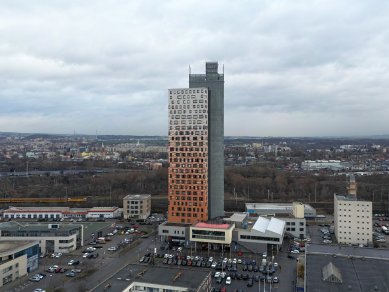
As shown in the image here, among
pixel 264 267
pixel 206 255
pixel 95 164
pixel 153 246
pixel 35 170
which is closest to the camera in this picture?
pixel 264 267

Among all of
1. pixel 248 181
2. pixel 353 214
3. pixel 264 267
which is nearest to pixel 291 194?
pixel 248 181

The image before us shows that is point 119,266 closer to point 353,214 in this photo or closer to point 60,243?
point 60,243

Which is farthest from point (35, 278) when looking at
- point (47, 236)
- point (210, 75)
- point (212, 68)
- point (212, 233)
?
point (212, 68)

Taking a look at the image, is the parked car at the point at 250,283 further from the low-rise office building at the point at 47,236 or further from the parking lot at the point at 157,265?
the low-rise office building at the point at 47,236

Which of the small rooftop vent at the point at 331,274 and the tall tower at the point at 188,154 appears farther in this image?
the tall tower at the point at 188,154

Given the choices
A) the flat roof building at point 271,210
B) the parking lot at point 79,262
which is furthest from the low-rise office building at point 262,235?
the parking lot at point 79,262

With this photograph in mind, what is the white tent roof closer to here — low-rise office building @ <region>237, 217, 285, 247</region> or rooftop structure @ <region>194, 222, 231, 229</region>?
low-rise office building @ <region>237, 217, 285, 247</region>
